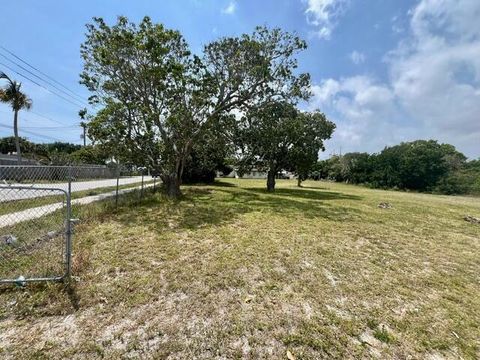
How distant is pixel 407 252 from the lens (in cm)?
542

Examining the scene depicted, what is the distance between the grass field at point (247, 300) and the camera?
97.3 inches

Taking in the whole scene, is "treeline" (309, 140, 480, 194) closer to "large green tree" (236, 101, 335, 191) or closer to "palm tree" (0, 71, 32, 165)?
"large green tree" (236, 101, 335, 191)

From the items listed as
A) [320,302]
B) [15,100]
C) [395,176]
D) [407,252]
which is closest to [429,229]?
[407,252]

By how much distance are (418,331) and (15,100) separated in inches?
1027

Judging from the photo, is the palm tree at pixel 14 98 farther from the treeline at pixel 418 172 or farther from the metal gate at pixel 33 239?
the treeline at pixel 418 172

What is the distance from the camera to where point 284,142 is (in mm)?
18844

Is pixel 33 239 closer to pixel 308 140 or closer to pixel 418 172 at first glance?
pixel 308 140

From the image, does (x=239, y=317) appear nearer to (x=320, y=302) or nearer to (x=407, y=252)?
(x=320, y=302)

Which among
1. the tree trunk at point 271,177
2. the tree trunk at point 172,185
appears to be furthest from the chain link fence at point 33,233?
the tree trunk at point 271,177

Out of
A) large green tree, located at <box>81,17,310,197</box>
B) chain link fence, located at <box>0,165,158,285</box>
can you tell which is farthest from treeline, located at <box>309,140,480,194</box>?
chain link fence, located at <box>0,165,158,285</box>

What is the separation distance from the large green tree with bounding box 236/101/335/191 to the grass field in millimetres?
11174

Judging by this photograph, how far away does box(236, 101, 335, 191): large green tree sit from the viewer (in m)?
16.5

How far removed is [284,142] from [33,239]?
15971mm

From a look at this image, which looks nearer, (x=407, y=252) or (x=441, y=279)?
(x=441, y=279)
